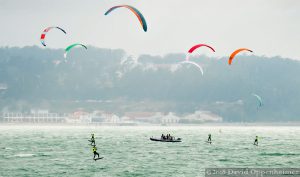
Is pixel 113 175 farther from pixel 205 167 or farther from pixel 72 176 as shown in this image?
pixel 205 167

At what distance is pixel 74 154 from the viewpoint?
289 ft

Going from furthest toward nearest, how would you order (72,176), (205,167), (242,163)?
(242,163) < (205,167) < (72,176)

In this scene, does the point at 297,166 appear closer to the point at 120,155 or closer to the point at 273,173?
the point at 273,173

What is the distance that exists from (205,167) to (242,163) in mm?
7901

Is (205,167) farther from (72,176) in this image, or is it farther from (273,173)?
(72,176)

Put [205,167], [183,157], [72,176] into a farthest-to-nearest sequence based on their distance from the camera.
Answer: [183,157] < [205,167] < [72,176]

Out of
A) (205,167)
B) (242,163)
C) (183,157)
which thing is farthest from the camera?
(183,157)

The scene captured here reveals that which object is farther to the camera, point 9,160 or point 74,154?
point 74,154

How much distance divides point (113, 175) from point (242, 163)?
20884mm

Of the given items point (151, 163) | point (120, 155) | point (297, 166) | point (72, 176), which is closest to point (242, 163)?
point (297, 166)

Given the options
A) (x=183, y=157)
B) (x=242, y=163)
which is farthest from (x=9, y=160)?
(x=242, y=163)

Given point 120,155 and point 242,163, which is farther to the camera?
point 120,155

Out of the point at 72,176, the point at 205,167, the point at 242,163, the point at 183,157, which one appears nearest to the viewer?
the point at 72,176

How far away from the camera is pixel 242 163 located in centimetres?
7719
